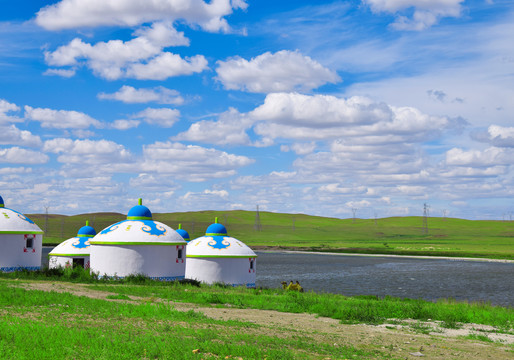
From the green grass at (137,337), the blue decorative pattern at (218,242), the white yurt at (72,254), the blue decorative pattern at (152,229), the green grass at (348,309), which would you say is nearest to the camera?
the green grass at (137,337)

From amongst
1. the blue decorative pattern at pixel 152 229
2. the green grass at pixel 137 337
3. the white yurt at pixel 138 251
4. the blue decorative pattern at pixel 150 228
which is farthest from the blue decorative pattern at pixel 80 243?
the green grass at pixel 137 337

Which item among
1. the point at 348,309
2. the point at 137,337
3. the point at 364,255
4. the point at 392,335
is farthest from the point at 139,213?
the point at 364,255

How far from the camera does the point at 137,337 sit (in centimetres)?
1394

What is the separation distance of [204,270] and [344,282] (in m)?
34.3

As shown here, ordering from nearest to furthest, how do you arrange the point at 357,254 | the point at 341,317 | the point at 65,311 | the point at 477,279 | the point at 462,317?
the point at 65,311
the point at 341,317
the point at 462,317
the point at 477,279
the point at 357,254

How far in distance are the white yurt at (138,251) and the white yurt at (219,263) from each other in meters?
3.35

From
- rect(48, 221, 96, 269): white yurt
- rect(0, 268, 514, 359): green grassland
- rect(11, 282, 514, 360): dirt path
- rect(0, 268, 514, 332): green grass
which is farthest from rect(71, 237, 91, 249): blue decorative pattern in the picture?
rect(11, 282, 514, 360): dirt path

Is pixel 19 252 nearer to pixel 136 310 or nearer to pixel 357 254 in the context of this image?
pixel 136 310

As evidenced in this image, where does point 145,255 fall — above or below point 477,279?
above

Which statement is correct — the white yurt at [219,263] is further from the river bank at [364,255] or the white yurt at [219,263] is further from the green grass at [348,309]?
the river bank at [364,255]

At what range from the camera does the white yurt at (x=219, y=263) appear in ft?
135

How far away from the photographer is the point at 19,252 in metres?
40.5

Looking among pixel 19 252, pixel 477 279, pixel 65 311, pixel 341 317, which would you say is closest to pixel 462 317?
pixel 341 317

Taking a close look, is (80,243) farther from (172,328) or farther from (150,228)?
(172,328)
